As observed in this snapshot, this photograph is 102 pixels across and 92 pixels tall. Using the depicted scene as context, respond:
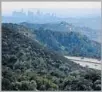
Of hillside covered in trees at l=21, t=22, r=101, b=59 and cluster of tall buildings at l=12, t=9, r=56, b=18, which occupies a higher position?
cluster of tall buildings at l=12, t=9, r=56, b=18

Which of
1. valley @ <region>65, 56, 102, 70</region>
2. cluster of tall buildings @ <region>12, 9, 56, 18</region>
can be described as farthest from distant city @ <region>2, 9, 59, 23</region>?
valley @ <region>65, 56, 102, 70</region>

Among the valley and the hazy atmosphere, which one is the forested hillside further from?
the valley

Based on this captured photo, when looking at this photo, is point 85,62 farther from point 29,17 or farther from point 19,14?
point 19,14

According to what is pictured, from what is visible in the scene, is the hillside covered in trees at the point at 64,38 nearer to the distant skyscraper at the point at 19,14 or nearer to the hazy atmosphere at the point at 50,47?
the hazy atmosphere at the point at 50,47

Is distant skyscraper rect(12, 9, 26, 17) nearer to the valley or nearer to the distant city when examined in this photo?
the distant city

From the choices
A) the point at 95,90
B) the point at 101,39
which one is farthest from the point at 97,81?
the point at 101,39

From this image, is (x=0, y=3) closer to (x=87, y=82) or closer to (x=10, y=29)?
(x=10, y=29)

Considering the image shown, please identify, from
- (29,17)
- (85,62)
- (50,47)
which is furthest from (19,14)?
(85,62)

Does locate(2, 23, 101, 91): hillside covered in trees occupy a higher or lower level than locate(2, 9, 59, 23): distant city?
lower

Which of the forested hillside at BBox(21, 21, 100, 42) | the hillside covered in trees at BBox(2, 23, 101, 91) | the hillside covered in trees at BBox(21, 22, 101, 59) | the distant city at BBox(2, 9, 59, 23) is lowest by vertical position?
the hillside covered in trees at BBox(2, 23, 101, 91)
